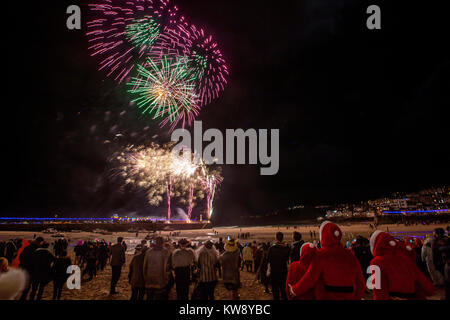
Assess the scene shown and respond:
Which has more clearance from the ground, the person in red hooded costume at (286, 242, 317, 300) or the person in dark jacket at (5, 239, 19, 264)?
the person in red hooded costume at (286, 242, 317, 300)

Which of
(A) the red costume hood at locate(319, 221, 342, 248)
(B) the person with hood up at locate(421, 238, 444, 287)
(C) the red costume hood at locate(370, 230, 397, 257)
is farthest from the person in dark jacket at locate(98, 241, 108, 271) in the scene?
(B) the person with hood up at locate(421, 238, 444, 287)

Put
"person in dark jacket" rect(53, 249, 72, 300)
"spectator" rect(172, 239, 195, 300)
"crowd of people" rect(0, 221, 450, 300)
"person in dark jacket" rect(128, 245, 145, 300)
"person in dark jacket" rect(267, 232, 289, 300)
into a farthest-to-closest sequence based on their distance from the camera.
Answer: "person in dark jacket" rect(53, 249, 72, 300) → "person in dark jacket" rect(128, 245, 145, 300) → "spectator" rect(172, 239, 195, 300) → "person in dark jacket" rect(267, 232, 289, 300) → "crowd of people" rect(0, 221, 450, 300)

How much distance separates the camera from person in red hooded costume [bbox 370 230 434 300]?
414 cm

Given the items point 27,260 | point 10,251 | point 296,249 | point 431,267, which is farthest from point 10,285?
point 431,267

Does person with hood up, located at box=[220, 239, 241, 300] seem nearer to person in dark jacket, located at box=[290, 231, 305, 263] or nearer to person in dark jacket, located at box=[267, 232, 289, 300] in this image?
person in dark jacket, located at box=[267, 232, 289, 300]

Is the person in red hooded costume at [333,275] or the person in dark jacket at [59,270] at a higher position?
the person in red hooded costume at [333,275]

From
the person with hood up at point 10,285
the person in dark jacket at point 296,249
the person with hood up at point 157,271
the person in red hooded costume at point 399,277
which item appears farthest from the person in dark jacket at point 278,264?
the person with hood up at point 10,285

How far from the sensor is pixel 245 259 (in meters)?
13.1

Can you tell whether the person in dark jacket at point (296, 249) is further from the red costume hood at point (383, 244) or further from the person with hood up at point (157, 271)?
the person with hood up at point (157, 271)

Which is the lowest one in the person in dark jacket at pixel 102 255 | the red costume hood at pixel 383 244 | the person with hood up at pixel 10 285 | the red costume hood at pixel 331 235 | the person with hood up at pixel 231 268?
the person in dark jacket at pixel 102 255

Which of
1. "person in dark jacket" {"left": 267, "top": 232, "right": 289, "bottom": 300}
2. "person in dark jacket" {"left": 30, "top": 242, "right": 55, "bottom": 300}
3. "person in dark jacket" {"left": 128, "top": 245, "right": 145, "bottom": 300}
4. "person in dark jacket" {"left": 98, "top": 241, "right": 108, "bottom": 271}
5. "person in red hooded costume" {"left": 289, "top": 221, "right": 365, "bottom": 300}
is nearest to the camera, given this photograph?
"person in red hooded costume" {"left": 289, "top": 221, "right": 365, "bottom": 300}

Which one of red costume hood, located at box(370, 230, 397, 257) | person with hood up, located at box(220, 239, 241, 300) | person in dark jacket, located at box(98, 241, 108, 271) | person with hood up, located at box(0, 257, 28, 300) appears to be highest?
red costume hood, located at box(370, 230, 397, 257)

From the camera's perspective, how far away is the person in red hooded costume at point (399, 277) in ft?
13.6

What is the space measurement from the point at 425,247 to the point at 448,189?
6398 inches
